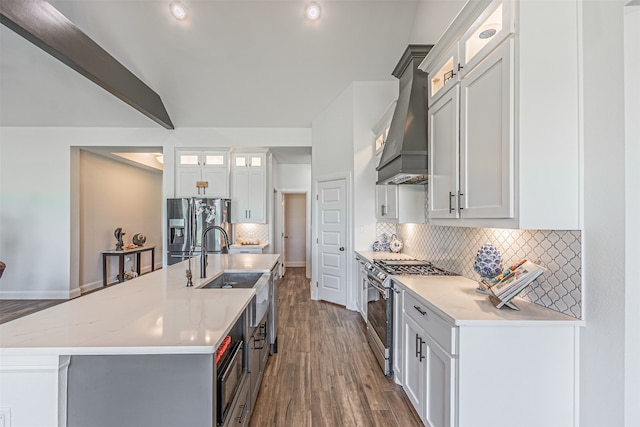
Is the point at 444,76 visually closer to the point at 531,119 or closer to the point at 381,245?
the point at 531,119

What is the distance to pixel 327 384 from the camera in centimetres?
244

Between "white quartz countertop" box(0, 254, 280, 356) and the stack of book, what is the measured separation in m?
1.43

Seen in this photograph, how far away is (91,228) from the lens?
217 inches

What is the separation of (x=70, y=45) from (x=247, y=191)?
10.2 ft

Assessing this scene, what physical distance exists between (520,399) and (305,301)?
12.5 feet

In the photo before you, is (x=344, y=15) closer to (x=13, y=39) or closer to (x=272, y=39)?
(x=272, y=39)

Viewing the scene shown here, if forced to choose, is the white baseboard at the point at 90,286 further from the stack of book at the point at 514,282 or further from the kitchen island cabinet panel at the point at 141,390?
the stack of book at the point at 514,282

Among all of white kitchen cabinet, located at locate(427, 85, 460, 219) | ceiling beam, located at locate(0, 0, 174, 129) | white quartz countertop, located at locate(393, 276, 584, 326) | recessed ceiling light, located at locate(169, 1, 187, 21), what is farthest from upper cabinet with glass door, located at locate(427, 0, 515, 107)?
ceiling beam, located at locate(0, 0, 174, 129)

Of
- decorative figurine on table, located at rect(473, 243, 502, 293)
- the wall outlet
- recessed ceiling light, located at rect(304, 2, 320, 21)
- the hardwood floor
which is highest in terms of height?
recessed ceiling light, located at rect(304, 2, 320, 21)

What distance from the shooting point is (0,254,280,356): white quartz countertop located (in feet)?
3.45

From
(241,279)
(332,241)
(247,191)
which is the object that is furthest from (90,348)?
(247,191)

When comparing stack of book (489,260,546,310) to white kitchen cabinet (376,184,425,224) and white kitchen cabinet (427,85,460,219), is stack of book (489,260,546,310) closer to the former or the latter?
white kitchen cabinet (427,85,460,219)

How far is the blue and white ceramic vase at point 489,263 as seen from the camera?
1.80 meters

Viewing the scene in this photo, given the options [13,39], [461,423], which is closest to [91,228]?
[13,39]
